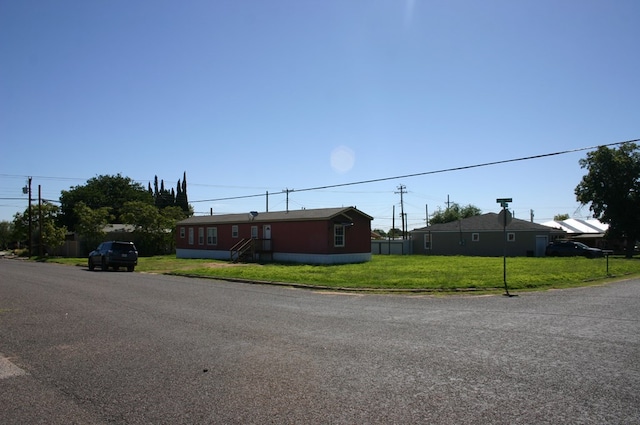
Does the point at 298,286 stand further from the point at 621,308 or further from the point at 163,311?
the point at 621,308

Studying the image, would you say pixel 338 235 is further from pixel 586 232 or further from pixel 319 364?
pixel 586 232

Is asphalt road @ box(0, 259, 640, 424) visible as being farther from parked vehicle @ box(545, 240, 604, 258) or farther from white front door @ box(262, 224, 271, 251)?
parked vehicle @ box(545, 240, 604, 258)

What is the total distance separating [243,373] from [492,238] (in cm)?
4463

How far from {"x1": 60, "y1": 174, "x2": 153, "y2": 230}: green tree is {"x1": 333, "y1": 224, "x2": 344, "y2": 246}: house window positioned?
50.2m

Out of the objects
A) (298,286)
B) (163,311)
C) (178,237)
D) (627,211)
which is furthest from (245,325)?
(627,211)

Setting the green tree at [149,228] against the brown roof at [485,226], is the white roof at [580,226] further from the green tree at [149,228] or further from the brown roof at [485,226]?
the green tree at [149,228]

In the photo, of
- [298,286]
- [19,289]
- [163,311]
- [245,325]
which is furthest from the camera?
[298,286]

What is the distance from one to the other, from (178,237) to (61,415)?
43.2 metres

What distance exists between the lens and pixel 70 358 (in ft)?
22.8

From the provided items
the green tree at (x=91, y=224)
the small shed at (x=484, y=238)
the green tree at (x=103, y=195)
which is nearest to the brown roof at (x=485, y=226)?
the small shed at (x=484, y=238)

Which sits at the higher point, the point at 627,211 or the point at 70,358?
the point at 627,211

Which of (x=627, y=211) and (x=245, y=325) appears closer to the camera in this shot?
(x=245, y=325)

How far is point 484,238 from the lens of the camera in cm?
4744

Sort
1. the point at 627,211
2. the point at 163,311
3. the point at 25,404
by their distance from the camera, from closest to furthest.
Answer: the point at 25,404, the point at 163,311, the point at 627,211
